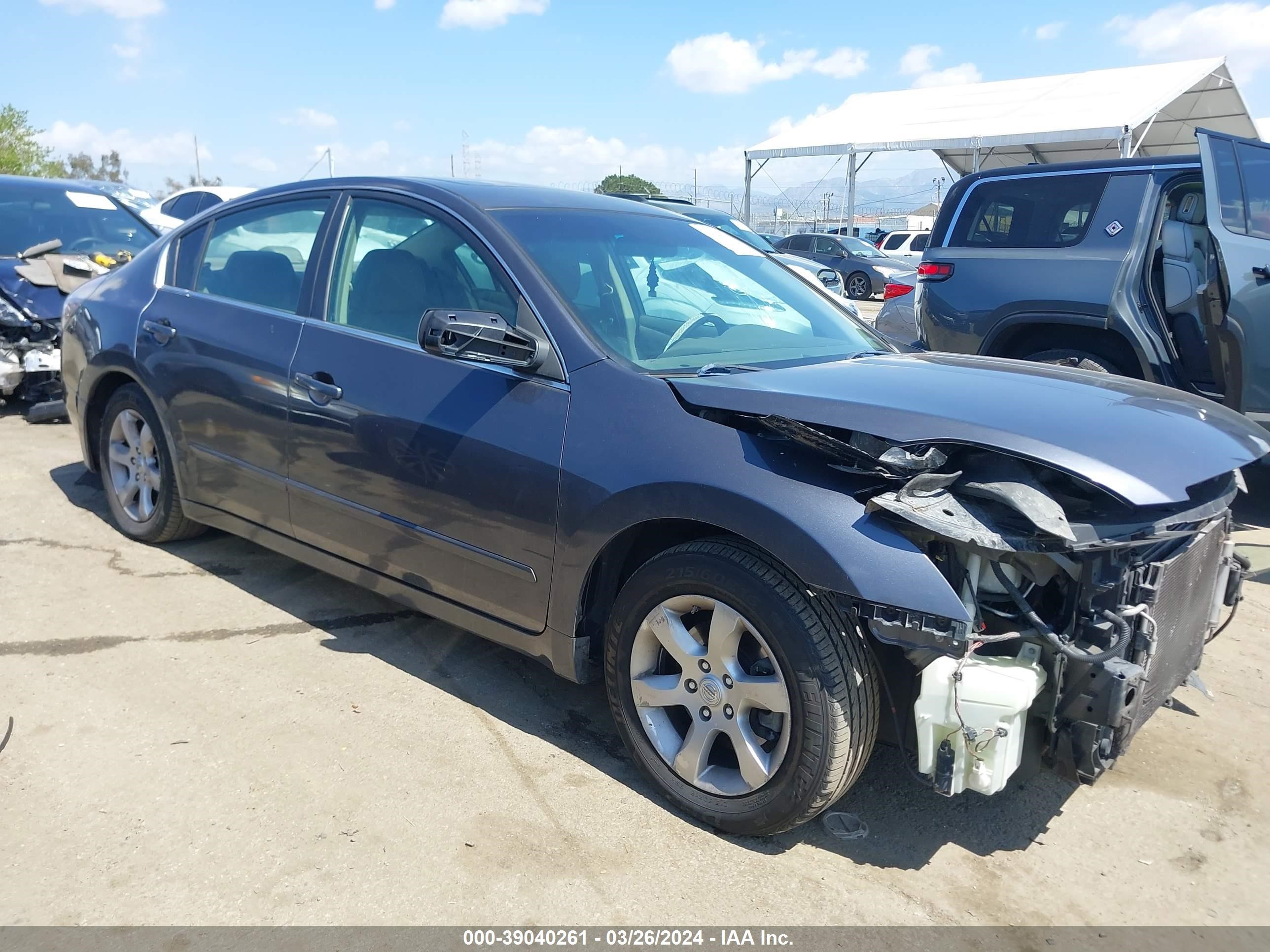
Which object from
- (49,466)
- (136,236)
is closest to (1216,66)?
(136,236)

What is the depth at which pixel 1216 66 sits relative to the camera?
23359 millimetres

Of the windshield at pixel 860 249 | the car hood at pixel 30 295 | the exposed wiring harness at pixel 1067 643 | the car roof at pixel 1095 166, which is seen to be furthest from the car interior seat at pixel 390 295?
the windshield at pixel 860 249

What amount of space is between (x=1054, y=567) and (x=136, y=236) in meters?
8.22

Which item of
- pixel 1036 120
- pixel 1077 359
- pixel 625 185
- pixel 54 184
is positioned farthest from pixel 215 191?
pixel 625 185

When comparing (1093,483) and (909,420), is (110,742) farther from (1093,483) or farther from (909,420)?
(1093,483)

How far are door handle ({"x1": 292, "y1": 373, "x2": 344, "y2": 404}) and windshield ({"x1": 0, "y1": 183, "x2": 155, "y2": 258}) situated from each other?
5.33 m

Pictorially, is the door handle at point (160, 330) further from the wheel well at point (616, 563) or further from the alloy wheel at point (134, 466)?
the wheel well at point (616, 563)

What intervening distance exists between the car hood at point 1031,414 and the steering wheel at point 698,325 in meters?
0.38

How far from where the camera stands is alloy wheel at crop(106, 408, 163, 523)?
15.1 ft

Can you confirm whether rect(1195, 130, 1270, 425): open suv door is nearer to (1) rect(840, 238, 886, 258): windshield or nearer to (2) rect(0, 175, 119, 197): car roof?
(2) rect(0, 175, 119, 197): car roof

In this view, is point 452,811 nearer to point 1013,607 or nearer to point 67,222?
point 1013,607

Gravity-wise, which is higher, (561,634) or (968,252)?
(968,252)

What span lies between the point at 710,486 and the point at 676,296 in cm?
113

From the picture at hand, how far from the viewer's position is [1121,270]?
5832 mm
